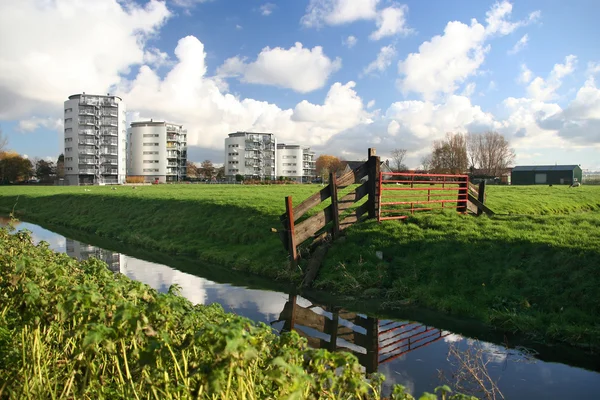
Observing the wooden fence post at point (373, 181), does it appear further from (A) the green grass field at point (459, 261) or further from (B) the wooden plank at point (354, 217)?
(A) the green grass field at point (459, 261)

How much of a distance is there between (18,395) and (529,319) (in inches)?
331

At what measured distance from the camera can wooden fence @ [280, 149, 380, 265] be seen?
502 inches

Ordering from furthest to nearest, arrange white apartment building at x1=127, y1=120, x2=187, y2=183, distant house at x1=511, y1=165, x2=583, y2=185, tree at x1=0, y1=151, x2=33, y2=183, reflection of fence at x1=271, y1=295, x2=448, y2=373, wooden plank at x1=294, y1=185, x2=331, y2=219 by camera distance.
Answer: white apartment building at x1=127, y1=120, x2=187, y2=183 → tree at x1=0, y1=151, x2=33, y2=183 → distant house at x1=511, y1=165, x2=583, y2=185 → wooden plank at x1=294, y1=185, x2=331, y2=219 → reflection of fence at x1=271, y1=295, x2=448, y2=373

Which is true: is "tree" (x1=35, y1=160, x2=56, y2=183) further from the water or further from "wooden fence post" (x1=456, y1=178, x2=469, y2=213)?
the water

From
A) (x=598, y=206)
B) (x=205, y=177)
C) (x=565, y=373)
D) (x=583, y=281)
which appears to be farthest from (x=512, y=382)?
(x=205, y=177)

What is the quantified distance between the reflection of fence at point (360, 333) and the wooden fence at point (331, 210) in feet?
10.1

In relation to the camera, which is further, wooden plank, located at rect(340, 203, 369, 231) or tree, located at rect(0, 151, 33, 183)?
tree, located at rect(0, 151, 33, 183)

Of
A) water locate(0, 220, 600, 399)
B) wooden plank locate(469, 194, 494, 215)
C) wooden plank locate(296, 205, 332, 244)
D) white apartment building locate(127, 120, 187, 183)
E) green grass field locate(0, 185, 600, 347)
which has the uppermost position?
white apartment building locate(127, 120, 187, 183)

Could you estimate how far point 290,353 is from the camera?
3.49m

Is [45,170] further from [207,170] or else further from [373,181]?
[373,181]

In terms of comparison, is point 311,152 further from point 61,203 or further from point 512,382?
point 512,382

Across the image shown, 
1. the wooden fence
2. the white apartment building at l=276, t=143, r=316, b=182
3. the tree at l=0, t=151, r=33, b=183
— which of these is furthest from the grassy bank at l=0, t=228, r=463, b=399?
the white apartment building at l=276, t=143, r=316, b=182

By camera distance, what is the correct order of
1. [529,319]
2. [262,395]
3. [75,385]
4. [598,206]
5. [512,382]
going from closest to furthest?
[262,395]
[75,385]
[512,382]
[529,319]
[598,206]

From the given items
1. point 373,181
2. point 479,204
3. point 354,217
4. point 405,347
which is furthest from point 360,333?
point 479,204
